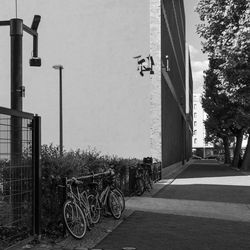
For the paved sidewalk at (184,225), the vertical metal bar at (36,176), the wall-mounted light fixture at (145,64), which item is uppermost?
the wall-mounted light fixture at (145,64)

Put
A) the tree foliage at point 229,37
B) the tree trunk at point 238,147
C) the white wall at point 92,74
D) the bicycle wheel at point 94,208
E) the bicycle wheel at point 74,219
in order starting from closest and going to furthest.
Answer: the bicycle wheel at point 74,219
the bicycle wheel at point 94,208
the tree foliage at point 229,37
the white wall at point 92,74
the tree trunk at point 238,147

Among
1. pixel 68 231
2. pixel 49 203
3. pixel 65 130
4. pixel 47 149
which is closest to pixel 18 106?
Answer: pixel 47 149

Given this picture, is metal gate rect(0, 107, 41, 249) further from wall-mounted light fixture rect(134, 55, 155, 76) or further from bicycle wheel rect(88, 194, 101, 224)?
wall-mounted light fixture rect(134, 55, 155, 76)

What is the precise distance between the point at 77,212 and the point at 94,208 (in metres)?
1.32

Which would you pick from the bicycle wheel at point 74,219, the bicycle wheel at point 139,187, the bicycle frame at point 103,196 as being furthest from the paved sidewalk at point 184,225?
the bicycle wheel at point 139,187

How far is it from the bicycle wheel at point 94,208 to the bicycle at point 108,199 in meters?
0.16

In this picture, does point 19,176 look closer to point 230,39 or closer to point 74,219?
point 74,219

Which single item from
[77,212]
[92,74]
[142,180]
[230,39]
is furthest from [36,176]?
[92,74]

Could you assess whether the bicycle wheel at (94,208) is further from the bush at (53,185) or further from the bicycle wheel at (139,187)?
the bicycle wheel at (139,187)

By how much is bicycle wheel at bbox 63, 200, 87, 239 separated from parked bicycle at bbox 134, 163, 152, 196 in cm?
788

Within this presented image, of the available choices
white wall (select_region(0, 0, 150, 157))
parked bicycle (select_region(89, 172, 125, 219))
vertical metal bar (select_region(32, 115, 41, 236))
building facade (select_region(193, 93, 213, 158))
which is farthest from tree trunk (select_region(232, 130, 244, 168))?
building facade (select_region(193, 93, 213, 158))

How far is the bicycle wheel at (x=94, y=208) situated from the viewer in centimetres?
905

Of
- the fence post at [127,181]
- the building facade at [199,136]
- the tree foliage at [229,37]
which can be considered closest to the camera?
the fence post at [127,181]

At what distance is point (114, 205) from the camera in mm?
10062
